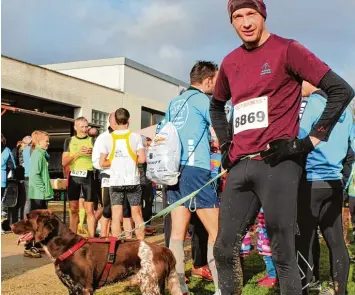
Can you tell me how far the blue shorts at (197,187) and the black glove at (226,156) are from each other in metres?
1.08

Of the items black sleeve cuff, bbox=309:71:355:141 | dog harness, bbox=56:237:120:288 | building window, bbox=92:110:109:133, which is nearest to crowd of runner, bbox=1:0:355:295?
black sleeve cuff, bbox=309:71:355:141

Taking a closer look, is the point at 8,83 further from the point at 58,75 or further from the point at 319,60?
the point at 319,60

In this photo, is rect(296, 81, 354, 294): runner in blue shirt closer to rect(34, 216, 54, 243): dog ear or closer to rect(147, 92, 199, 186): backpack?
rect(147, 92, 199, 186): backpack

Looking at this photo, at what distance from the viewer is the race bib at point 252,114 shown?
285 centimetres

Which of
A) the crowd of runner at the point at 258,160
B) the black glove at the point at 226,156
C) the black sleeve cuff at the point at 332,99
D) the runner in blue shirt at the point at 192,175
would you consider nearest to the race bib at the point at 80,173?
the crowd of runner at the point at 258,160

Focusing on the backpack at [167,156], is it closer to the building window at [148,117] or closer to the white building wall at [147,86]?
the white building wall at [147,86]

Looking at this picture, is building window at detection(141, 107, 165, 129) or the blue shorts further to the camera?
building window at detection(141, 107, 165, 129)

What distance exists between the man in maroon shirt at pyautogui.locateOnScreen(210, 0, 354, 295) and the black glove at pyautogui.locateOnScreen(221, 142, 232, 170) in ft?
0.04

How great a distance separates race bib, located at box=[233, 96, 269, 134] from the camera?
9.36 feet

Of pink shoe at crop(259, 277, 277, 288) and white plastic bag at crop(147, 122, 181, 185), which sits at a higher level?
white plastic bag at crop(147, 122, 181, 185)

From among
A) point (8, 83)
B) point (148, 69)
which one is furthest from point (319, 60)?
point (148, 69)

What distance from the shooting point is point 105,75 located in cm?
2677

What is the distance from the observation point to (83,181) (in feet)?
27.0

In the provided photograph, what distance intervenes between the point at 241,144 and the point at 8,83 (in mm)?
18565
